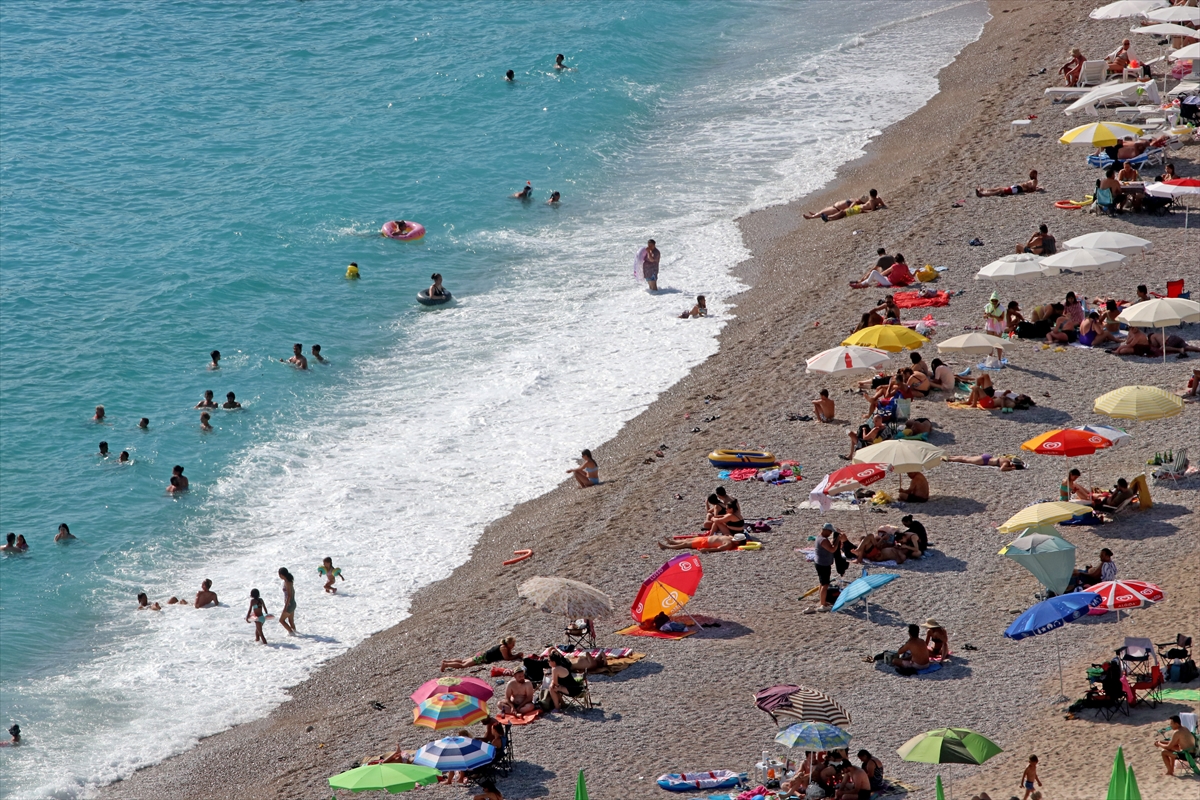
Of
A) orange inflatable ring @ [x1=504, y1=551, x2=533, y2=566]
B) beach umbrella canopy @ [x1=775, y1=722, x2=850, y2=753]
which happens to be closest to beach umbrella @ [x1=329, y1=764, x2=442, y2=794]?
beach umbrella canopy @ [x1=775, y1=722, x2=850, y2=753]

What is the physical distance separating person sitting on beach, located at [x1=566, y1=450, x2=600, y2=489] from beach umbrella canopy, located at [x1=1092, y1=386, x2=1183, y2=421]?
756 cm

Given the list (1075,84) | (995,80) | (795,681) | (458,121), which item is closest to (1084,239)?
(795,681)

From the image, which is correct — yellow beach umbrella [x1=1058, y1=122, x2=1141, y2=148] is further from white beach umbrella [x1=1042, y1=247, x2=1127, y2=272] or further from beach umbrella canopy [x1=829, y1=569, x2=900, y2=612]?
beach umbrella canopy [x1=829, y1=569, x2=900, y2=612]

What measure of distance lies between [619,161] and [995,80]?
10.6 meters

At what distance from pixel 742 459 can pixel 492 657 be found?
5567 mm

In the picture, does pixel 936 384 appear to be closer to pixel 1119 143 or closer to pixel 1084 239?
pixel 1084 239

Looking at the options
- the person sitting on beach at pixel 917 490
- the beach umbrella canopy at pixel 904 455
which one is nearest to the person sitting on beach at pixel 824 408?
the person sitting on beach at pixel 917 490

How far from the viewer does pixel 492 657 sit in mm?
16188

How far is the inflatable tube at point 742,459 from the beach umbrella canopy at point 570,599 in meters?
4.61

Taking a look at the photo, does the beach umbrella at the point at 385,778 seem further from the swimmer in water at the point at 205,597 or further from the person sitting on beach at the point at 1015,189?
the person sitting on beach at the point at 1015,189

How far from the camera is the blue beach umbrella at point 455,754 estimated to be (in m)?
13.1

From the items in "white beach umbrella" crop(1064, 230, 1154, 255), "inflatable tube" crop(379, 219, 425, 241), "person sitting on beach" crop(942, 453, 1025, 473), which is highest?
"white beach umbrella" crop(1064, 230, 1154, 255)

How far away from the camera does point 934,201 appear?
29.0 meters

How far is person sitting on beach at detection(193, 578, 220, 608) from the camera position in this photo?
763 inches
